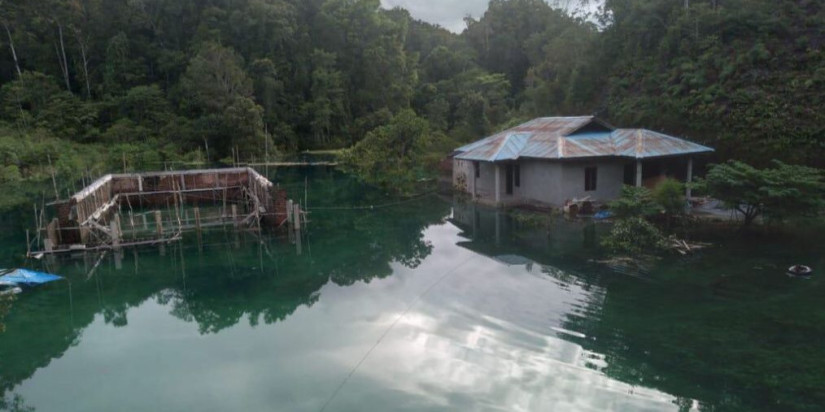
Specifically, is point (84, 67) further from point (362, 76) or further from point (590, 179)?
point (590, 179)

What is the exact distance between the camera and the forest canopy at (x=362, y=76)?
22.4m

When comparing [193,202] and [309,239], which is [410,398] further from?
[193,202]

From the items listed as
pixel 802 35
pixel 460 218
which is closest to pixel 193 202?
pixel 460 218

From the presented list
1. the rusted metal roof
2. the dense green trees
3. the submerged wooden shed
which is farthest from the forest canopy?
the submerged wooden shed

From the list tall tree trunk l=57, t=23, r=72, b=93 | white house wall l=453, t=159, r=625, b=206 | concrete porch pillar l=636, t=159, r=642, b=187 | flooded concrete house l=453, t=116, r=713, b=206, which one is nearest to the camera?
concrete porch pillar l=636, t=159, r=642, b=187

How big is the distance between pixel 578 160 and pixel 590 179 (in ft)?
3.43

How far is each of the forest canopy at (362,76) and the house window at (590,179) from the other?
4.71 m

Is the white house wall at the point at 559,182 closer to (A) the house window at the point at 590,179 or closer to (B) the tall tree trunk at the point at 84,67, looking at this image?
(A) the house window at the point at 590,179

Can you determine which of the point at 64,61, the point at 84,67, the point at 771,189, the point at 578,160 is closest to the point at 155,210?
the point at 578,160

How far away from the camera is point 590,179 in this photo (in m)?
21.6

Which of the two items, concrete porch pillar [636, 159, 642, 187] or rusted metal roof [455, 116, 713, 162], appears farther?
rusted metal roof [455, 116, 713, 162]

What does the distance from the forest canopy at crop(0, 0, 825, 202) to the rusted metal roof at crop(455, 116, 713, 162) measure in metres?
2.51

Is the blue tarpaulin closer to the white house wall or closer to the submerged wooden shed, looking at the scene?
the submerged wooden shed

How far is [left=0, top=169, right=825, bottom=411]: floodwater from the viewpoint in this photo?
9008 millimetres
